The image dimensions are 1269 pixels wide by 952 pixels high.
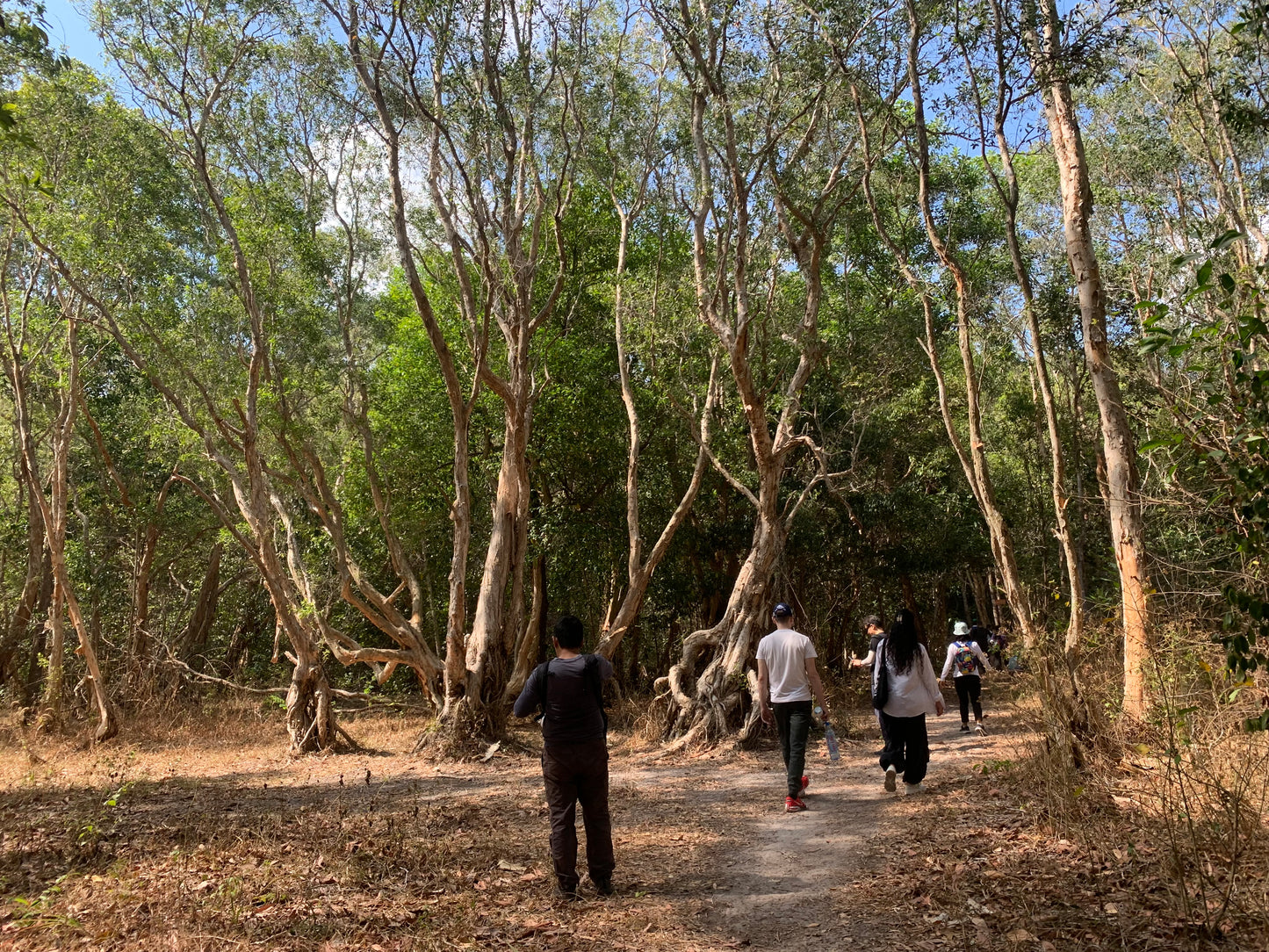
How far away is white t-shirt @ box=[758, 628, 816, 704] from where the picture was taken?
7.38m

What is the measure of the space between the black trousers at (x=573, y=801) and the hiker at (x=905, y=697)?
332 centimetres

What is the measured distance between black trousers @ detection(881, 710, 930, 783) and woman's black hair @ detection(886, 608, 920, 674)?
472mm

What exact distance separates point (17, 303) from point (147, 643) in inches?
297

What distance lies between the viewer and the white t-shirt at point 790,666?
7375 mm

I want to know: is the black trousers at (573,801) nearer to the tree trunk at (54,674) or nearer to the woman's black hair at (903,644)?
the woman's black hair at (903,644)

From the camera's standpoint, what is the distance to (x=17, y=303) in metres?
17.8

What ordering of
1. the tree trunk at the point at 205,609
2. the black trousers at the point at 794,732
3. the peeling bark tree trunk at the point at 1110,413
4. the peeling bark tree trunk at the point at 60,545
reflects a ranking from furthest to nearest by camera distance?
the tree trunk at the point at 205,609 → the peeling bark tree trunk at the point at 60,545 → the black trousers at the point at 794,732 → the peeling bark tree trunk at the point at 1110,413

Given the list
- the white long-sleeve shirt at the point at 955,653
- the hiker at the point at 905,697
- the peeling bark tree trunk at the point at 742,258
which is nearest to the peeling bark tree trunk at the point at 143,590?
the peeling bark tree trunk at the point at 742,258

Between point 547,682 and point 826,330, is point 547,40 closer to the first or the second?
point 826,330

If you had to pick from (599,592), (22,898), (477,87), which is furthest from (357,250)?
(22,898)

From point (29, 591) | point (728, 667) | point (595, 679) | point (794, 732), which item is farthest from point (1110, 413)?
point (29, 591)

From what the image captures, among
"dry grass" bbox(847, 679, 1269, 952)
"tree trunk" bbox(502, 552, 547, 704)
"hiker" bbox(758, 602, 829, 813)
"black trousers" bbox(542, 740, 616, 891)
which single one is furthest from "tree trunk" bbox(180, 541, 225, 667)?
"dry grass" bbox(847, 679, 1269, 952)

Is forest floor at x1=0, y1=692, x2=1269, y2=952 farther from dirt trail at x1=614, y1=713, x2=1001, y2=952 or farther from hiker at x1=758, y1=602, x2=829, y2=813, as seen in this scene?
hiker at x1=758, y1=602, x2=829, y2=813

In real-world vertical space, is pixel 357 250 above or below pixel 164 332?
above
